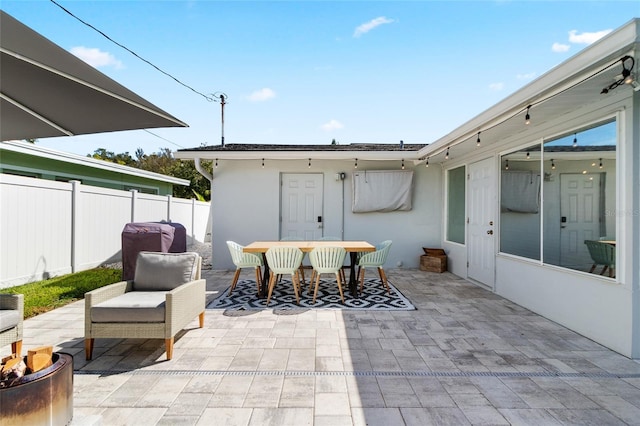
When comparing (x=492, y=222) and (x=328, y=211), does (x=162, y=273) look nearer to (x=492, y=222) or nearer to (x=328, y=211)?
(x=328, y=211)

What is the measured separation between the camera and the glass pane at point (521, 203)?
4.19 meters

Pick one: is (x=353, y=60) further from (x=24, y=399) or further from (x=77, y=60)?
(x=24, y=399)

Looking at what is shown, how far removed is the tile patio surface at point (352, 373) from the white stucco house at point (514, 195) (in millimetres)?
694

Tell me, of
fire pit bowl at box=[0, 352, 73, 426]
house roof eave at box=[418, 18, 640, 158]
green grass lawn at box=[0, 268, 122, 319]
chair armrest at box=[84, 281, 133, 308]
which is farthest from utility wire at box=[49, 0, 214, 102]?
house roof eave at box=[418, 18, 640, 158]

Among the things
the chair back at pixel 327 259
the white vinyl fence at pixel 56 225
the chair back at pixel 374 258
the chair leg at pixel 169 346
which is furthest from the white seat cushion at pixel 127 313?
the white vinyl fence at pixel 56 225

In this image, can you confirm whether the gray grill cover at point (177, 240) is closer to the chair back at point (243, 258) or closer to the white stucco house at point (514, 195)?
the chair back at point (243, 258)

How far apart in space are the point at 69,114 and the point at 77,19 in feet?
16.3

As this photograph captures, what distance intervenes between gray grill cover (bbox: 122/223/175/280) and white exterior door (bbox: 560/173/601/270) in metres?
5.76

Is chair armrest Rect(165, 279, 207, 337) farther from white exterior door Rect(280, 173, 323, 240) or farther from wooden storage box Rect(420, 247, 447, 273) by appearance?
wooden storage box Rect(420, 247, 447, 273)

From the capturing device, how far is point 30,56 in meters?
1.33

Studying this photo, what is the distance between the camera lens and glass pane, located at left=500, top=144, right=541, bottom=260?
13.8ft

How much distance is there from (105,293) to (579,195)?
5.27 metres

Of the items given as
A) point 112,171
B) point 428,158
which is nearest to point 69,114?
point 428,158

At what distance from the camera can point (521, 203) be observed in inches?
179
